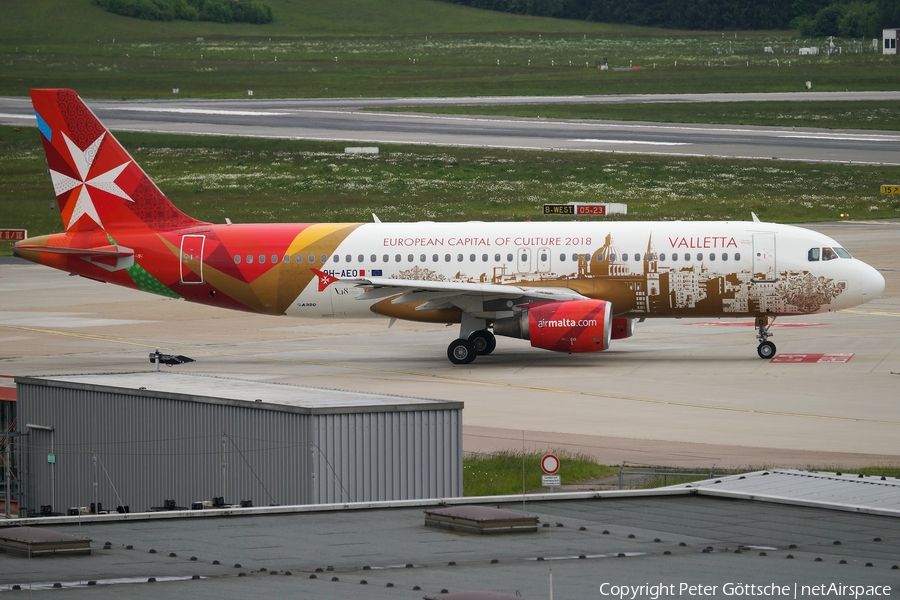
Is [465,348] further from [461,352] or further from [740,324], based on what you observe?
[740,324]

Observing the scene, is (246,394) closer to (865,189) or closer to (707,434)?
(707,434)

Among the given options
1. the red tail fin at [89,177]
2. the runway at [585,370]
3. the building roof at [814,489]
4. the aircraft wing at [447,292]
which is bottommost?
the building roof at [814,489]

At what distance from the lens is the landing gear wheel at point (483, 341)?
4738 cm

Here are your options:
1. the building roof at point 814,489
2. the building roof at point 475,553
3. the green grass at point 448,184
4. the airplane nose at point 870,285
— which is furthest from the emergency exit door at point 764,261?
the green grass at point 448,184

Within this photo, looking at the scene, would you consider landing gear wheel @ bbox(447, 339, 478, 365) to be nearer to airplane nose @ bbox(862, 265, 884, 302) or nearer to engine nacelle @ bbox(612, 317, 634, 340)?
engine nacelle @ bbox(612, 317, 634, 340)

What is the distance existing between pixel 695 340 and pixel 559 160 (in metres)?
56.5

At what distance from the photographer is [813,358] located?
46.0m

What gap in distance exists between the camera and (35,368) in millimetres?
46094

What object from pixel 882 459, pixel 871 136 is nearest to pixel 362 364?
pixel 882 459

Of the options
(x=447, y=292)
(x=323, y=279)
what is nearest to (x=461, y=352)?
(x=447, y=292)

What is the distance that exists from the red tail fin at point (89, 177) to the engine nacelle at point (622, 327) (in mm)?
15326

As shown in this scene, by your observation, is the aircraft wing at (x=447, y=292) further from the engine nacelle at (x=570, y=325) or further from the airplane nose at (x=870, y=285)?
the airplane nose at (x=870, y=285)

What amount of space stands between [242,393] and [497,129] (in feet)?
316

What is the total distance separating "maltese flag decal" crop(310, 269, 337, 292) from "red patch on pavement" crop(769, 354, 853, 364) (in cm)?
1478
